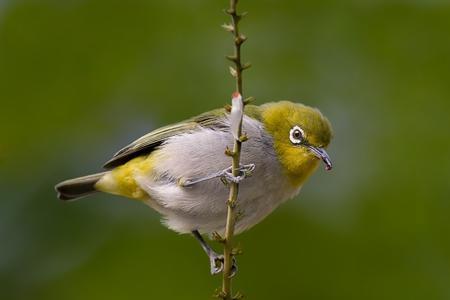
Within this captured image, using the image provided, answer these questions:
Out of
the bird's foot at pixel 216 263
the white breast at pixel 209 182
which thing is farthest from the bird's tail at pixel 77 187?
the bird's foot at pixel 216 263

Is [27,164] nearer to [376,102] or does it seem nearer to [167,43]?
[167,43]

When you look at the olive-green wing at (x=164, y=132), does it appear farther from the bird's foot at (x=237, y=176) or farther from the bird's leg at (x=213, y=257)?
the bird's foot at (x=237, y=176)

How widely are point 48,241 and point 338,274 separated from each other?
1.98m

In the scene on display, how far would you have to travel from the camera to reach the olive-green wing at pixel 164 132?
171 inches

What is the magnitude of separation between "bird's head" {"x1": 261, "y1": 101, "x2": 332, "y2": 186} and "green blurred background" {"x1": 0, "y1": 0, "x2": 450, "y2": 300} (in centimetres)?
28

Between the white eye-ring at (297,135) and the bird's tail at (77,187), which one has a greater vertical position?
the white eye-ring at (297,135)

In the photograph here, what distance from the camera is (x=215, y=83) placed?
4570mm

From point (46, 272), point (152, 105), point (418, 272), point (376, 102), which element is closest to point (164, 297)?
point (46, 272)

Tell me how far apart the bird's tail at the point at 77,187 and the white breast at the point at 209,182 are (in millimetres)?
575

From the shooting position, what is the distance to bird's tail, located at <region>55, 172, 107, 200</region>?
474cm

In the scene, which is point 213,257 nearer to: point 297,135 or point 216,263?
point 216,263

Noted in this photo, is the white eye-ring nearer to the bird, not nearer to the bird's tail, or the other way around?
the bird

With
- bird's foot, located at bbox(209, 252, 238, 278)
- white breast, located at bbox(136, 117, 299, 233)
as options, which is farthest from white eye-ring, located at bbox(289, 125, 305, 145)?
bird's foot, located at bbox(209, 252, 238, 278)

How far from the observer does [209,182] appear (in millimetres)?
4035
